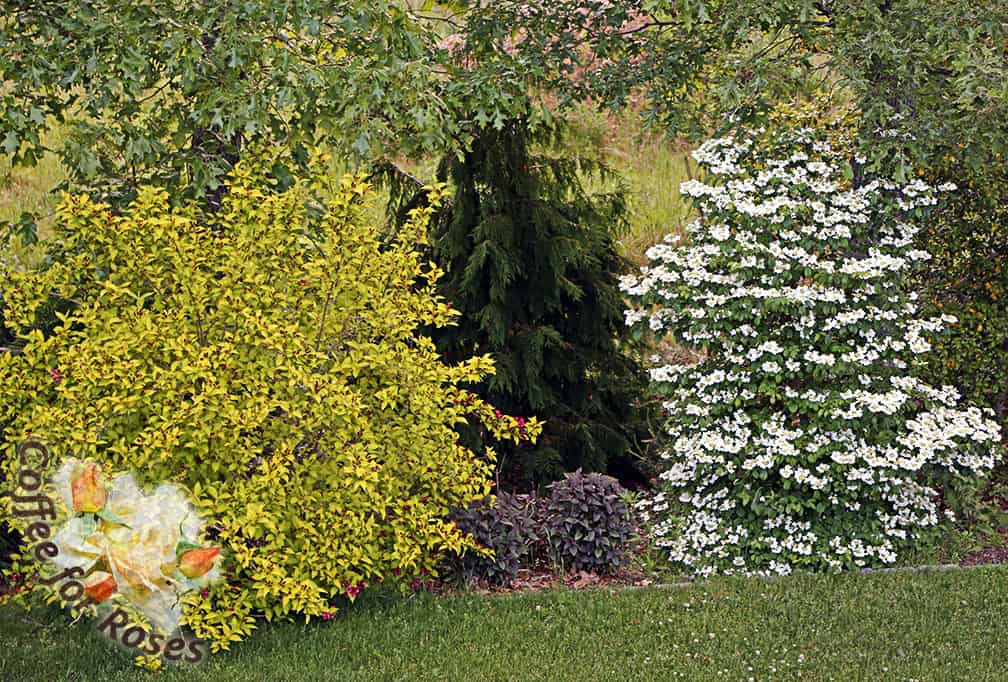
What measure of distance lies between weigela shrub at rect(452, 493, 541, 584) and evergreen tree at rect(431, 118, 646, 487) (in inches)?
47.4

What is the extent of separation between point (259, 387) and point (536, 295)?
276cm

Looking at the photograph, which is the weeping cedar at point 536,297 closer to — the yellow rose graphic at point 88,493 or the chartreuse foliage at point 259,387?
the chartreuse foliage at point 259,387

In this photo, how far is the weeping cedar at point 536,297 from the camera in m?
7.21

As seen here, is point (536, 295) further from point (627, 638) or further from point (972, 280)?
point (627, 638)

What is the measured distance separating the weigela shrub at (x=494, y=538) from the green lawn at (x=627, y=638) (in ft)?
0.87

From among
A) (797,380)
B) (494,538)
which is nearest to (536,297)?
(797,380)

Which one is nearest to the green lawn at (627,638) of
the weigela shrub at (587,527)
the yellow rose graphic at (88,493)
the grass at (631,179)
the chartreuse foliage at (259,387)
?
the chartreuse foliage at (259,387)

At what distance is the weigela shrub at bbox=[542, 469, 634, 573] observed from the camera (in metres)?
6.00

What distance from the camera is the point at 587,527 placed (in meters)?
5.98

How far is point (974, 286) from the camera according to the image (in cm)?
719

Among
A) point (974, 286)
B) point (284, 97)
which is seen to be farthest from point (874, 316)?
point (284, 97)

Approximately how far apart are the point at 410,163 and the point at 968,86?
8911 millimetres

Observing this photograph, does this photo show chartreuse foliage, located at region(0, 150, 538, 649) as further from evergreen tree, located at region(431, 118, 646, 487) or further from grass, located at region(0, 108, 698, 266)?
grass, located at region(0, 108, 698, 266)

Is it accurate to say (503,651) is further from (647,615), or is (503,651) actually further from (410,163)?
(410,163)
